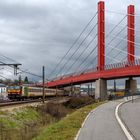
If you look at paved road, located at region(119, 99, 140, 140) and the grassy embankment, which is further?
the grassy embankment

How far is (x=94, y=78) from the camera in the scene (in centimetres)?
8412

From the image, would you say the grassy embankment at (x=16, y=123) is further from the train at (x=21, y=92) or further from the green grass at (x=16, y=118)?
the train at (x=21, y=92)

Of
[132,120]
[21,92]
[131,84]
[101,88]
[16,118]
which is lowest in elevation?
[16,118]

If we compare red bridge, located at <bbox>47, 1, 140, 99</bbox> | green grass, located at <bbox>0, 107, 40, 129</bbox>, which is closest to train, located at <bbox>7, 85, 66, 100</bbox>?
red bridge, located at <bbox>47, 1, 140, 99</bbox>

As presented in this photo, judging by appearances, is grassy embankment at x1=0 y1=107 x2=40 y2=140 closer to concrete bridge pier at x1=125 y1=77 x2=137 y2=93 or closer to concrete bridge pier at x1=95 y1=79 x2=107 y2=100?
concrete bridge pier at x1=95 y1=79 x2=107 y2=100

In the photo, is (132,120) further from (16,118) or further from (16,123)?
(16,118)

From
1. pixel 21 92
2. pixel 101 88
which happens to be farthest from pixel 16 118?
pixel 101 88

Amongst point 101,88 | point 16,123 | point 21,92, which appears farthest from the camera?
point 101,88

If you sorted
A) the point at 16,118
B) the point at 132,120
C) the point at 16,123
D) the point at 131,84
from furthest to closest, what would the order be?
the point at 131,84 → the point at 16,118 → the point at 16,123 → the point at 132,120

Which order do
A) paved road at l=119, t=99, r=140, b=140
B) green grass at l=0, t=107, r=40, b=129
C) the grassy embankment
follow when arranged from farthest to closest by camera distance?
green grass at l=0, t=107, r=40, b=129 < the grassy embankment < paved road at l=119, t=99, r=140, b=140

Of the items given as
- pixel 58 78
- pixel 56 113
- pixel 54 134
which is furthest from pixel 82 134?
pixel 58 78

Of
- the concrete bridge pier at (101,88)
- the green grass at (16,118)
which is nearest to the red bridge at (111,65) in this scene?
the concrete bridge pier at (101,88)

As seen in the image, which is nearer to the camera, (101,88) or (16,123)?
(16,123)

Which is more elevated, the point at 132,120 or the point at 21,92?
the point at 21,92
